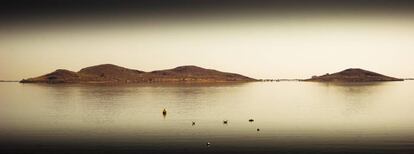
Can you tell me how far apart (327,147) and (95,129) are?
102 feet

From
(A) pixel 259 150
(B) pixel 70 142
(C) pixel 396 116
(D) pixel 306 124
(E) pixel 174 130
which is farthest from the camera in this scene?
(C) pixel 396 116

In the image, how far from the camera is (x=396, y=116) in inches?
3590

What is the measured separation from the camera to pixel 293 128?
71.6m

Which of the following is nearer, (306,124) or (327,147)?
(327,147)

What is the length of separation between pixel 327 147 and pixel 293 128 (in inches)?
697

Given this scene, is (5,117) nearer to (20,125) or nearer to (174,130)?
(20,125)

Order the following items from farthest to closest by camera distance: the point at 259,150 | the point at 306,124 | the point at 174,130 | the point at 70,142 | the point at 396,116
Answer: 1. the point at 396,116
2. the point at 306,124
3. the point at 174,130
4. the point at 70,142
5. the point at 259,150

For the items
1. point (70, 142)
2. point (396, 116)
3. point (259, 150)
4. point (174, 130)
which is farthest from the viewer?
point (396, 116)

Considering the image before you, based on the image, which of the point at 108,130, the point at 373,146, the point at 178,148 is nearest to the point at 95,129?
the point at 108,130

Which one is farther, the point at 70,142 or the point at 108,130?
the point at 108,130

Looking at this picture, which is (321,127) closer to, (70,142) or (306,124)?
(306,124)

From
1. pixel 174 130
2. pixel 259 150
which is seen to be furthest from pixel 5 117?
pixel 259 150

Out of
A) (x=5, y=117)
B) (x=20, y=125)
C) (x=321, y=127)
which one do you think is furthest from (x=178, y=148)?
(x=5, y=117)

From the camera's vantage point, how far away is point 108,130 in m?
69.9
